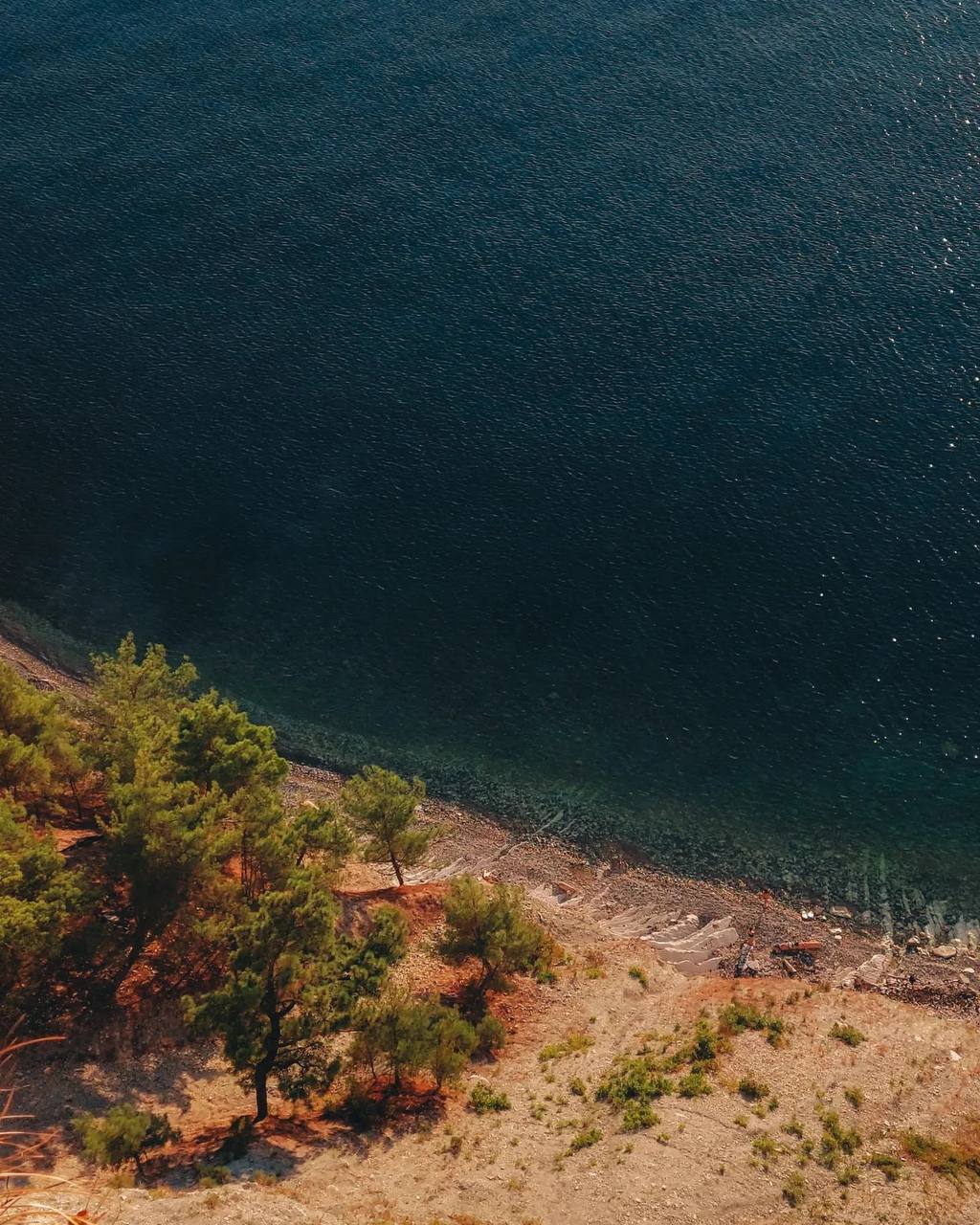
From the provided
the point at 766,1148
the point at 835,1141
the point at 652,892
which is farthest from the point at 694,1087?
the point at 652,892

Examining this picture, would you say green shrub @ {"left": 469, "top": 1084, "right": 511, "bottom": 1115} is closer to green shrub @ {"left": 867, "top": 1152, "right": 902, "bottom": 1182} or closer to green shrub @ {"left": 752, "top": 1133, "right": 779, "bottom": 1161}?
green shrub @ {"left": 752, "top": 1133, "right": 779, "bottom": 1161}

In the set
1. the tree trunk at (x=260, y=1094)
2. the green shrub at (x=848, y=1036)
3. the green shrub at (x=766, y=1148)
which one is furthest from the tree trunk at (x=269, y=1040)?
the green shrub at (x=848, y=1036)

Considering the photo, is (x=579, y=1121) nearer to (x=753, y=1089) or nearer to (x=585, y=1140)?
(x=585, y=1140)

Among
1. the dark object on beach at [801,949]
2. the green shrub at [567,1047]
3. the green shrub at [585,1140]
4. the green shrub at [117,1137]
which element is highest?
the dark object on beach at [801,949]

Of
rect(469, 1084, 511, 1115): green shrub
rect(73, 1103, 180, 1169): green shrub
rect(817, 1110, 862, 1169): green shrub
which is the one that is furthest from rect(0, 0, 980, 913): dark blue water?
rect(73, 1103, 180, 1169): green shrub

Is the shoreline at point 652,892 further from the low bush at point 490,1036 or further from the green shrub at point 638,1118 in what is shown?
the green shrub at point 638,1118

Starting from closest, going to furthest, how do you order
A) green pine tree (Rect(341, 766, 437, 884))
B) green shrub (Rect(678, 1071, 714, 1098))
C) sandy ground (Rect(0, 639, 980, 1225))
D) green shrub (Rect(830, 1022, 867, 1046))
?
sandy ground (Rect(0, 639, 980, 1225))
green shrub (Rect(678, 1071, 714, 1098))
green shrub (Rect(830, 1022, 867, 1046))
green pine tree (Rect(341, 766, 437, 884))
